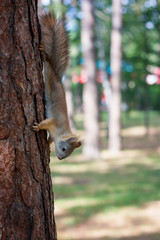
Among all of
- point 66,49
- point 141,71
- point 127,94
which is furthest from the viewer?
point 127,94

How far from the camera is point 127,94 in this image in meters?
15.5

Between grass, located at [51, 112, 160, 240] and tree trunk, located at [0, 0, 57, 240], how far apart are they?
2.93 m

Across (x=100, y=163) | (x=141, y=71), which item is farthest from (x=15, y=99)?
(x=141, y=71)

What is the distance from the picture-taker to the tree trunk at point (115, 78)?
10574mm

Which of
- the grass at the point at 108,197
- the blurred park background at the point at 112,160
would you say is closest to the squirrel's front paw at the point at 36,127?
the blurred park background at the point at 112,160

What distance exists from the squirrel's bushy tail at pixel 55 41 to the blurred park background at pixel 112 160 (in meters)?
0.07

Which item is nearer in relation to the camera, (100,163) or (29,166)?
(29,166)

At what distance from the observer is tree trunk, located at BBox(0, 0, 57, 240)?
1.53 m

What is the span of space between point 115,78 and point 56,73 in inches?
342

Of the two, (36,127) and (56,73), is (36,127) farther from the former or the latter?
(56,73)

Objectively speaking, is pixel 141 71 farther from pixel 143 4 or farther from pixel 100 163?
pixel 100 163

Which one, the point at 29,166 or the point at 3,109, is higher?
the point at 3,109

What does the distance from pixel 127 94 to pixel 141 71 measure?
107 inches

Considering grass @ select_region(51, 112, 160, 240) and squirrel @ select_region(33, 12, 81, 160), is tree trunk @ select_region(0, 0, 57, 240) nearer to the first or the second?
squirrel @ select_region(33, 12, 81, 160)
